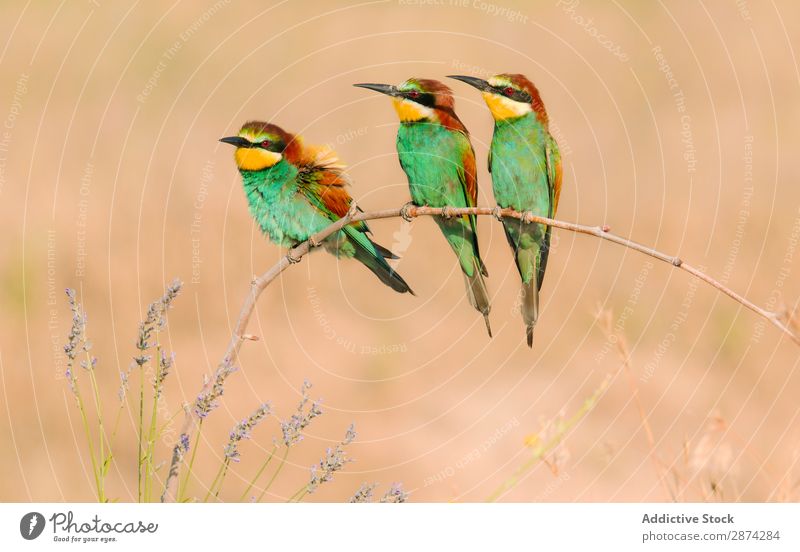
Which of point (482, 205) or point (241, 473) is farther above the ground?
point (482, 205)

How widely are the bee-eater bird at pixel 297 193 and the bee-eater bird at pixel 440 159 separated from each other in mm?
199

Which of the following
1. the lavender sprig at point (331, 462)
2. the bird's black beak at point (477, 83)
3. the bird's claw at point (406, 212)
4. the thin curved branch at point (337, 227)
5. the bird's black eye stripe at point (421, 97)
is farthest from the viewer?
the bird's black eye stripe at point (421, 97)

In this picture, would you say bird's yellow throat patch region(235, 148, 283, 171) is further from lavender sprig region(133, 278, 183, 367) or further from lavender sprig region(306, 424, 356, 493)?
lavender sprig region(306, 424, 356, 493)

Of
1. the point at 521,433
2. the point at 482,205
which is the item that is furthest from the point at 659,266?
the point at 482,205

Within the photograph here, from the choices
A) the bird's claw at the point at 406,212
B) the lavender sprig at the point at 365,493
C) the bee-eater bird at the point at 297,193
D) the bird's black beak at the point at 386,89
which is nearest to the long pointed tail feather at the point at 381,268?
the bee-eater bird at the point at 297,193

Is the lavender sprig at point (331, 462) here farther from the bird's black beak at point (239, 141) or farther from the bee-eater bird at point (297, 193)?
the bird's black beak at point (239, 141)

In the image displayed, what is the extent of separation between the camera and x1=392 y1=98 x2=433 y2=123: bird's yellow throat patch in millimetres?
2646

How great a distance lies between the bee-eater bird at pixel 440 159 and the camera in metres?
2.57

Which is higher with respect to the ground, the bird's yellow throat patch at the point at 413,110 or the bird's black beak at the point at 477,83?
the bird's black beak at the point at 477,83

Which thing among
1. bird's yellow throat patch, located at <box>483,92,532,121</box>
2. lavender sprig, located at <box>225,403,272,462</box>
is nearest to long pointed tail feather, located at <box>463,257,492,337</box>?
bird's yellow throat patch, located at <box>483,92,532,121</box>

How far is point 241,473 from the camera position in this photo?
3.51 meters

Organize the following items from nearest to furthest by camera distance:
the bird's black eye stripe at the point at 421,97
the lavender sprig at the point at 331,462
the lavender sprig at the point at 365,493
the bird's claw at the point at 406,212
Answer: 1. the lavender sprig at the point at 331,462
2. the lavender sprig at the point at 365,493
3. the bird's claw at the point at 406,212
4. the bird's black eye stripe at the point at 421,97
